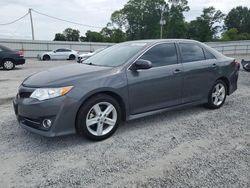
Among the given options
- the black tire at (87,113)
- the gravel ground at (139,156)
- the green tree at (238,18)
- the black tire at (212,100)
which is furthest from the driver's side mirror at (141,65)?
the green tree at (238,18)

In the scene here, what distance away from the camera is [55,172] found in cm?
287

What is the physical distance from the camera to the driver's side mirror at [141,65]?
3.84 m

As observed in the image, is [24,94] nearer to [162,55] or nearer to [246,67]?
[162,55]

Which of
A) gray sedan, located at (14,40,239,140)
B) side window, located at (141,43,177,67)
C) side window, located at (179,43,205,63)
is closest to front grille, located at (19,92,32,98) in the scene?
gray sedan, located at (14,40,239,140)

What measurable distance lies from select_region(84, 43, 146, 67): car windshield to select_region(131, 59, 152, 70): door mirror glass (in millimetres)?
191

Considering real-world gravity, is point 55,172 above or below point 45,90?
below

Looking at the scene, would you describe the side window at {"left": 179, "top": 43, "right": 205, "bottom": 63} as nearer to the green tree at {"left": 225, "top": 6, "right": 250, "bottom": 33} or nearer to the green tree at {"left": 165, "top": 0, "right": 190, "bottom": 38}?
the green tree at {"left": 165, "top": 0, "right": 190, "bottom": 38}

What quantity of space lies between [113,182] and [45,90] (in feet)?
5.17

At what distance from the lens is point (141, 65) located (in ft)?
12.7

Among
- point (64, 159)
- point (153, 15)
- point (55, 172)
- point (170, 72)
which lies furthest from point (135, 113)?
point (153, 15)

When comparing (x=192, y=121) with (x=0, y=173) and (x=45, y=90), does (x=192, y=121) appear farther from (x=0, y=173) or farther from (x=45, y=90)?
(x=0, y=173)

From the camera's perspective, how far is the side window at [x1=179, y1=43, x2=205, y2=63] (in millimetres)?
4691

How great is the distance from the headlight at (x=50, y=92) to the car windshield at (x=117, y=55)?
101cm

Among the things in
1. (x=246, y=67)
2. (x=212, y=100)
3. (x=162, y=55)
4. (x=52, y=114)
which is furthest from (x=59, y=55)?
(x=52, y=114)
